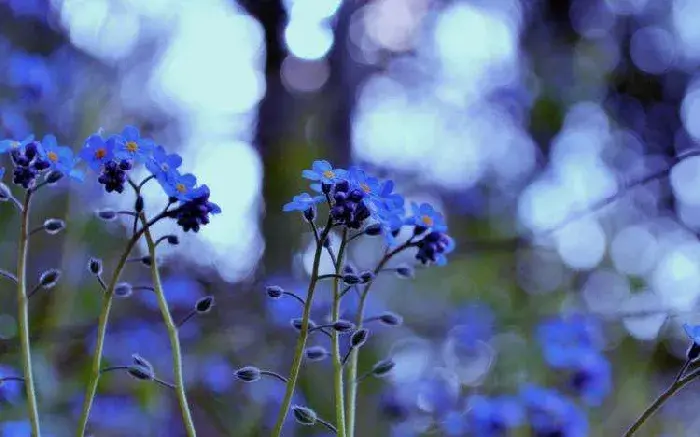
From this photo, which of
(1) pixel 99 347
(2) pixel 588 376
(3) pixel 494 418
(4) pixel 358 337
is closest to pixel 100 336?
(1) pixel 99 347

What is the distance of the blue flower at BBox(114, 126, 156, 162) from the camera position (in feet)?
2.25

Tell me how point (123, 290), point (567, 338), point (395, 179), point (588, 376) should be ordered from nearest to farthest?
point (123, 290), point (588, 376), point (567, 338), point (395, 179)

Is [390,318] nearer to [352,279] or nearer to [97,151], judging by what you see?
[352,279]

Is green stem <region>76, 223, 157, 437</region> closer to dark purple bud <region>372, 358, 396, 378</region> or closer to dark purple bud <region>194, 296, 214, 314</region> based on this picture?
dark purple bud <region>194, 296, 214, 314</region>

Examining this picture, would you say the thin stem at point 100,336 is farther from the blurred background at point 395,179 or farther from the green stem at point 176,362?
the blurred background at point 395,179

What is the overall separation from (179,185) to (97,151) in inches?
3.2

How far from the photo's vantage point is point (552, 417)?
1.21 meters

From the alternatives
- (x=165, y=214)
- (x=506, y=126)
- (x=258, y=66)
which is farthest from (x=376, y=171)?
(x=165, y=214)

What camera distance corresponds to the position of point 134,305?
2592mm

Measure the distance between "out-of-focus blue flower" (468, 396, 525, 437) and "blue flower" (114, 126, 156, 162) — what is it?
77 centimetres

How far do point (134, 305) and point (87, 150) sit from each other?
199 cm

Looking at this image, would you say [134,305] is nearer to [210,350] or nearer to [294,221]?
[294,221]

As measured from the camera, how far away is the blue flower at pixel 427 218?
74 cm

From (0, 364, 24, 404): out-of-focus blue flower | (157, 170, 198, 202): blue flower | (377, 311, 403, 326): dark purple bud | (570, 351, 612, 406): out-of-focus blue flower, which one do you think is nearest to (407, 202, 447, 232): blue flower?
(377, 311, 403, 326): dark purple bud
